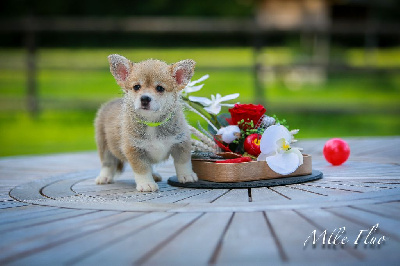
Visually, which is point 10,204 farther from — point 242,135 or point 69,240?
point 242,135

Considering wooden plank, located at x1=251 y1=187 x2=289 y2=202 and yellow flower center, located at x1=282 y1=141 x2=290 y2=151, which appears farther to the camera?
yellow flower center, located at x1=282 y1=141 x2=290 y2=151

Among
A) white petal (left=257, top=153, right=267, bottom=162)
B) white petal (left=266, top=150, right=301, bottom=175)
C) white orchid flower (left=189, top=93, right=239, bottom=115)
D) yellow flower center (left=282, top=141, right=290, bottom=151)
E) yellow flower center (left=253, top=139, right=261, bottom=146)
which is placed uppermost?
white orchid flower (left=189, top=93, right=239, bottom=115)

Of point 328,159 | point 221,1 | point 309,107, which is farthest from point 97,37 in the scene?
point 328,159

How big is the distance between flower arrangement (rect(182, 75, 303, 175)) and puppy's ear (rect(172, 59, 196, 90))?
0.65 ft

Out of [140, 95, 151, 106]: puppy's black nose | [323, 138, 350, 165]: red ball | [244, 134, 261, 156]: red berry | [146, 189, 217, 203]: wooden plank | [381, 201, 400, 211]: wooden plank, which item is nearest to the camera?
[381, 201, 400, 211]: wooden plank

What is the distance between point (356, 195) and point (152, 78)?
1.04m

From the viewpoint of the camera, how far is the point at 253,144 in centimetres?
275

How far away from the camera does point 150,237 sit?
176 cm

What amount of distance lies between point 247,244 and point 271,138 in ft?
3.21

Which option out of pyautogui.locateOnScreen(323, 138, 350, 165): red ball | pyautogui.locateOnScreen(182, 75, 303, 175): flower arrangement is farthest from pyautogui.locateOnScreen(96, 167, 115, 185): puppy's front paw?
pyautogui.locateOnScreen(323, 138, 350, 165): red ball

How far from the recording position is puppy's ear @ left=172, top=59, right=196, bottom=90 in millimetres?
2633

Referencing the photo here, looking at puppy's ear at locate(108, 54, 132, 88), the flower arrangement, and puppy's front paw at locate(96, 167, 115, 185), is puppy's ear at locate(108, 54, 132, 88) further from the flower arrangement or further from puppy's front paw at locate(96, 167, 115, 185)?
puppy's front paw at locate(96, 167, 115, 185)

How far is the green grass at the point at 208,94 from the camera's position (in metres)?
8.17

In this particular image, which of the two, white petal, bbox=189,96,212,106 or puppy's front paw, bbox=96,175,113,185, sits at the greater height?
white petal, bbox=189,96,212,106
